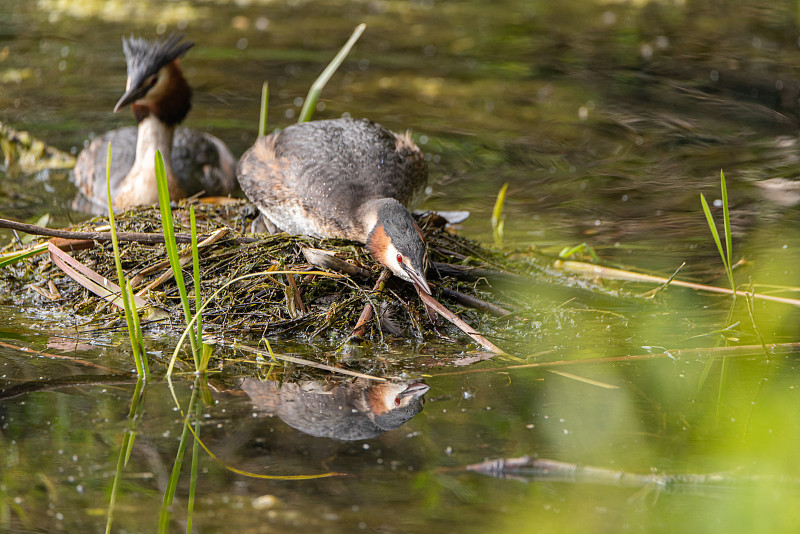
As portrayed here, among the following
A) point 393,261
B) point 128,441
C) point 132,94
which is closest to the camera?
point 128,441

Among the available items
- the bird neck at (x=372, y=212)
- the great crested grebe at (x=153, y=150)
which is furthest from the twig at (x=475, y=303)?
the great crested grebe at (x=153, y=150)

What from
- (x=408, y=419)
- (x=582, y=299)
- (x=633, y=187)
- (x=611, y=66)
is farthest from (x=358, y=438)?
(x=611, y=66)

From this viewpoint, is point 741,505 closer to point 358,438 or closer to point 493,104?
point 358,438

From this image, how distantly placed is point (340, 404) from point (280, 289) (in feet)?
3.28

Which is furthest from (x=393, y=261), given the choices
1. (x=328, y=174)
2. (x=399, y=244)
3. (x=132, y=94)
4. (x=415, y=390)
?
(x=132, y=94)

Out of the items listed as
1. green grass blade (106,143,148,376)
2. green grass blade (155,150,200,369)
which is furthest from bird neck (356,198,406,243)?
green grass blade (106,143,148,376)

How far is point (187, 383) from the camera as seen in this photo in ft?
12.3

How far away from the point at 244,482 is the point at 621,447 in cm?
134

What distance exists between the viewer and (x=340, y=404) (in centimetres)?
360

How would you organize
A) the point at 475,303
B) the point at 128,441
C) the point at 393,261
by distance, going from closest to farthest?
1. the point at 128,441
2. the point at 393,261
3. the point at 475,303

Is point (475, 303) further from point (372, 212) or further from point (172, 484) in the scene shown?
point (172, 484)

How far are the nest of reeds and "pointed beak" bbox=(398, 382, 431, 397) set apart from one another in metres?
0.53

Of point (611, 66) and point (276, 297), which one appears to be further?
point (611, 66)

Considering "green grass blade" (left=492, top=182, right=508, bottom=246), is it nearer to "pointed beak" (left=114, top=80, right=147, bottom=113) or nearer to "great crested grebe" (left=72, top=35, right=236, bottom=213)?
"great crested grebe" (left=72, top=35, right=236, bottom=213)
